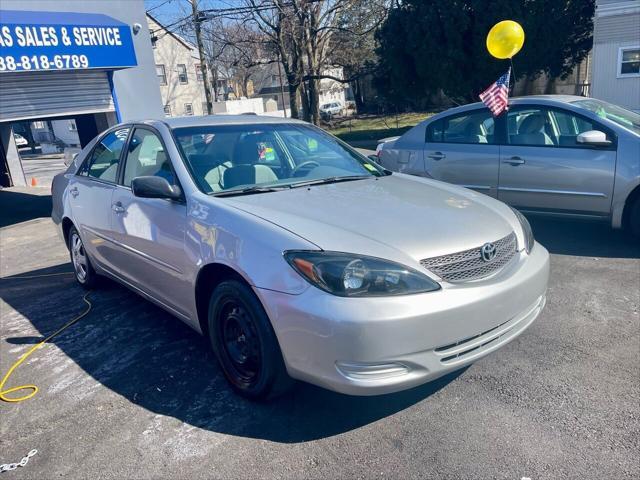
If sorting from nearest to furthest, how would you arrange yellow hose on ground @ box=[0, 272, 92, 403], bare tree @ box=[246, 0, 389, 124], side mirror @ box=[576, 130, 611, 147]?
1. yellow hose on ground @ box=[0, 272, 92, 403]
2. side mirror @ box=[576, 130, 611, 147]
3. bare tree @ box=[246, 0, 389, 124]

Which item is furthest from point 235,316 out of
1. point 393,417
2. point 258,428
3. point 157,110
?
point 157,110

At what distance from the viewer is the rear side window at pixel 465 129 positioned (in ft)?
21.1

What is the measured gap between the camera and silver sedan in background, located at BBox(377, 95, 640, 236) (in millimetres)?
5500

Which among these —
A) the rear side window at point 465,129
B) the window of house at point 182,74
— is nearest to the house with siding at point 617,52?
the rear side window at point 465,129

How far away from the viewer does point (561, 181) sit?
5.79 meters

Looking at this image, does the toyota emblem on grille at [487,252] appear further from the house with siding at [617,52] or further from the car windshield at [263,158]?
the house with siding at [617,52]

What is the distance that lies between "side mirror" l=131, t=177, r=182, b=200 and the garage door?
8.22m

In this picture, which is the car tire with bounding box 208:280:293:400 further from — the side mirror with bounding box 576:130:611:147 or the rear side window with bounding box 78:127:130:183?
the side mirror with bounding box 576:130:611:147

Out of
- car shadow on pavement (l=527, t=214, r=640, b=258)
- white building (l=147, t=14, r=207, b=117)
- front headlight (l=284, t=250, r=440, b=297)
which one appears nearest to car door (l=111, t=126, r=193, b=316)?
front headlight (l=284, t=250, r=440, b=297)

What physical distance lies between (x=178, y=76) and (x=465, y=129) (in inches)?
1704

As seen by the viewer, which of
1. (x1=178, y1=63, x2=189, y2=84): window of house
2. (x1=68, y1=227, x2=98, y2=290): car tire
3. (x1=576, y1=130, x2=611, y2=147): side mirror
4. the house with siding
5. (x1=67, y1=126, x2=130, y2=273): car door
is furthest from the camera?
(x1=178, y1=63, x2=189, y2=84): window of house

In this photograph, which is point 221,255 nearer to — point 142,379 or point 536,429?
point 142,379

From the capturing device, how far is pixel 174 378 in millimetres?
3566

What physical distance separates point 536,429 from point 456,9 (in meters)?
19.7
